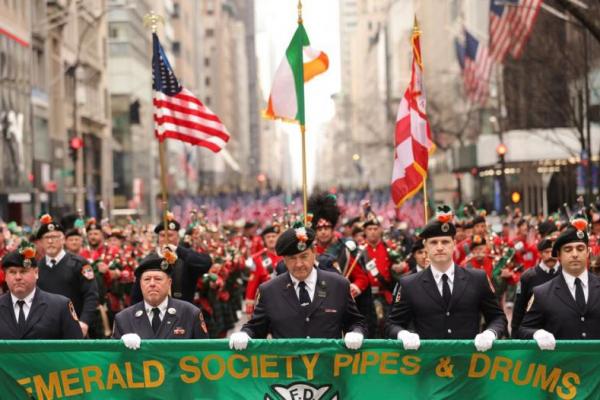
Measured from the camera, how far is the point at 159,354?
7.56m

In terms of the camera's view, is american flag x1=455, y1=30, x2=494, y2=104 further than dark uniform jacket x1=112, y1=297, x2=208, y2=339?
Yes

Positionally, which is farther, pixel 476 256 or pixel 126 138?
pixel 126 138

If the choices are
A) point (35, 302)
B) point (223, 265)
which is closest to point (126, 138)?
point (223, 265)

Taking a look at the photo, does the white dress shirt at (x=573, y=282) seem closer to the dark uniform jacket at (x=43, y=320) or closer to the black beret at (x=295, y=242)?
the black beret at (x=295, y=242)

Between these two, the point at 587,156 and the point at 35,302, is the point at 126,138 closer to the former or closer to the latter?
the point at 587,156

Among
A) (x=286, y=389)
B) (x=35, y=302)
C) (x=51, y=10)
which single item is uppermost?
(x=51, y=10)

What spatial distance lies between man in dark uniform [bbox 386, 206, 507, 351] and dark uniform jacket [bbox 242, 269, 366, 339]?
0.34 meters

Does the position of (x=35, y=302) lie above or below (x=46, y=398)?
above

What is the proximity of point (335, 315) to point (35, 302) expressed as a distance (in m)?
→ 2.10

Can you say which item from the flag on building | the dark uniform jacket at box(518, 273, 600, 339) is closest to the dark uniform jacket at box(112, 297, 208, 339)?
the dark uniform jacket at box(518, 273, 600, 339)

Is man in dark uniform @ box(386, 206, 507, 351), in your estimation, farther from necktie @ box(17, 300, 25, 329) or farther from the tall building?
the tall building

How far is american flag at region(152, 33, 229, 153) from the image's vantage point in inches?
522

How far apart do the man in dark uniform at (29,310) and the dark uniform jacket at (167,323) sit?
0.60m

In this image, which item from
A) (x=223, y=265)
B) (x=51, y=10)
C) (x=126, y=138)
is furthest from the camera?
(x=126, y=138)
